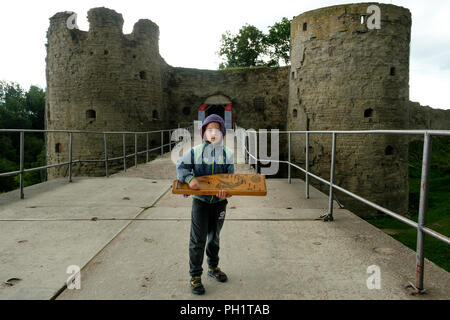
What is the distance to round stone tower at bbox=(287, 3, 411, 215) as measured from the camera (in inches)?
498

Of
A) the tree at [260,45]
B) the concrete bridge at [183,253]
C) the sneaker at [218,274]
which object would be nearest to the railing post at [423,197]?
the concrete bridge at [183,253]

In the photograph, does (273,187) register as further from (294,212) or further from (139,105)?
(139,105)

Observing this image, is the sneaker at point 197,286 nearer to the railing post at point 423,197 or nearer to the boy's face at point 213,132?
the boy's face at point 213,132

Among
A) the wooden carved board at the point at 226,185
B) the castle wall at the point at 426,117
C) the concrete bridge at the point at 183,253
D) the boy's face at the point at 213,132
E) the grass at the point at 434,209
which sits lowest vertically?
the grass at the point at 434,209

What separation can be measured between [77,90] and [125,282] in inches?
517

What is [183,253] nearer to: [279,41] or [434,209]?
[434,209]

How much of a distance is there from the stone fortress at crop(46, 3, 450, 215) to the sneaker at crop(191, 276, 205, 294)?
11.9 meters

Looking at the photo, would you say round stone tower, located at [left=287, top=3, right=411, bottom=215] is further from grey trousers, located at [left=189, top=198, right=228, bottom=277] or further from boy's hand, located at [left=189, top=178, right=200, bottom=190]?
boy's hand, located at [left=189, top=178, right=200, bottom=190]

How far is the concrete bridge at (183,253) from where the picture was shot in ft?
6.11

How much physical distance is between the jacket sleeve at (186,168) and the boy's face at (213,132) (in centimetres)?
14

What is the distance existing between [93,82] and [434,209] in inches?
541

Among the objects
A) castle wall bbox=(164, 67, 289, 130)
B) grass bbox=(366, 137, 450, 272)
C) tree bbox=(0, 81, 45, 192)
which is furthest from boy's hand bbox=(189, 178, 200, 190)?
tree bbox=(0, 81, 45, 192)

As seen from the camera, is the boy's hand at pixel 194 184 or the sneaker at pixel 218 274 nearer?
the boy's hand at pixel 194 184
